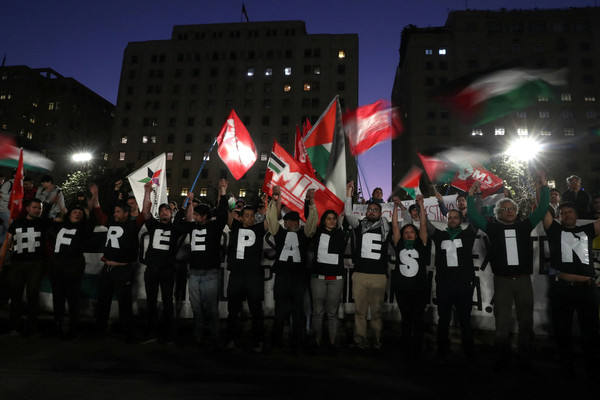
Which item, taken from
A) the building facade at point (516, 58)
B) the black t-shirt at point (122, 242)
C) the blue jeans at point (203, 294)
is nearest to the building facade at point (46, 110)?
the building facade at point (516, 58)

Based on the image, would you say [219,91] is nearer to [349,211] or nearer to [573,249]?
[349,211]

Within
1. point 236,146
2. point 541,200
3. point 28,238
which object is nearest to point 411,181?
point 236,146

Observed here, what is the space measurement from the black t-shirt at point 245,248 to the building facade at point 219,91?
5466 cm

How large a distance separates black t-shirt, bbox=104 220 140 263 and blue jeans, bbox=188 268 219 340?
1.20 metres

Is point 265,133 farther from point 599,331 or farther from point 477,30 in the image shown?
point 599,331

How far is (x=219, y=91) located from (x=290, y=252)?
65314 millimetres

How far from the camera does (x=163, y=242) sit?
18.9ft

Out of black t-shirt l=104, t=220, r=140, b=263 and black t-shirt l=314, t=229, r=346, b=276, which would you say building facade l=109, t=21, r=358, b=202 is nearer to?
black t-shirt l=104, t=220, r=140, b=263

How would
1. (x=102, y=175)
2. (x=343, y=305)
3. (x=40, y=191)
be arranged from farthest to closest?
(x=102, y=175) < (x=40, y=191) < (x=343, y=305)

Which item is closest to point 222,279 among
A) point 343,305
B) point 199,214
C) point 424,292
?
point 199,214

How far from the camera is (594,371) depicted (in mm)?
4422

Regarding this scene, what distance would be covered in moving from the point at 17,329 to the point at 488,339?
7456mm

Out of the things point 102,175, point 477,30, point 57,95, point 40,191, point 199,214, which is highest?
point 477,30

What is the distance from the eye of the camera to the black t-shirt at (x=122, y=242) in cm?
582
